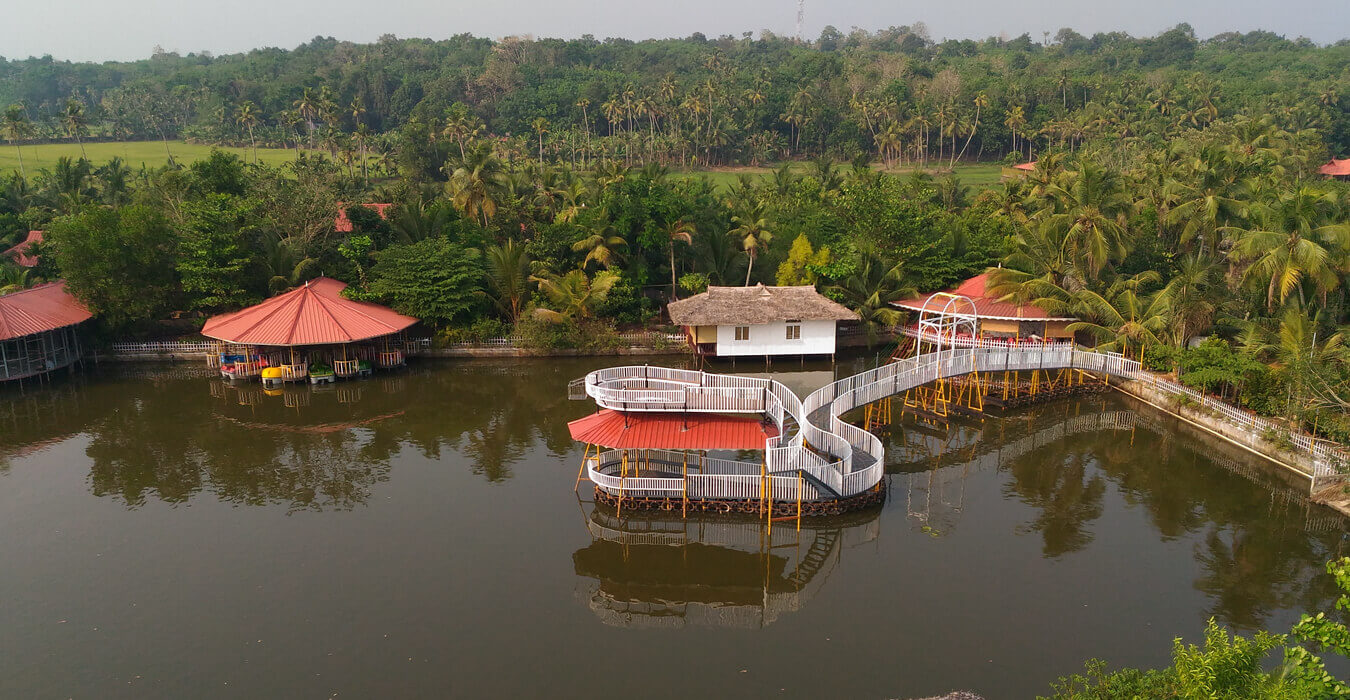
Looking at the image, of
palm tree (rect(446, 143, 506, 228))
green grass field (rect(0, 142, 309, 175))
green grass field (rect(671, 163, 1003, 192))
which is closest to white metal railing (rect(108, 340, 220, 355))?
palm tree (rect(446, 143, 506, 228))

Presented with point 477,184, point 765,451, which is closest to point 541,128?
point 477,184

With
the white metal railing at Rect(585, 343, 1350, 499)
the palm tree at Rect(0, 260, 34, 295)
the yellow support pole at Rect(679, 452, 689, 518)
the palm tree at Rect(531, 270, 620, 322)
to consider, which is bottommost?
the yellow support pole at Rect(679, 452, 689, 518)

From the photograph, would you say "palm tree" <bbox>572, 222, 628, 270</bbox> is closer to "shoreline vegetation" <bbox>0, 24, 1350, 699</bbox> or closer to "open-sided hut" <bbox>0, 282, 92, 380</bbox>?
"shoreline vegetation" <bbox>0, 24, 1350, 699</bbox>

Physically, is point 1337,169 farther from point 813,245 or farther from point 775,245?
point 775,245

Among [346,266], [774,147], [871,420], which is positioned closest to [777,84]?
[774,147]

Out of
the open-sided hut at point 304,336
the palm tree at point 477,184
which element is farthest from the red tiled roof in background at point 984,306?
the open-sided hut at point 304,336

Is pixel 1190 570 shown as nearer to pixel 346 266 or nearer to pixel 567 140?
pixel 346 266
